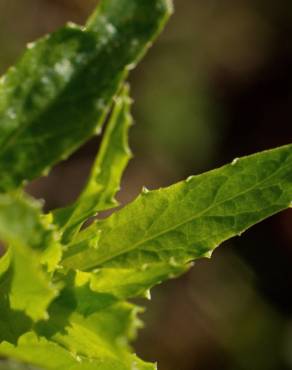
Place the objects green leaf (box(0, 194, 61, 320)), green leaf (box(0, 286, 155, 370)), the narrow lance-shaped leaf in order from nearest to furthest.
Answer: green leaf (box(0, 194, 61, 320)) → green leaf (box(0, 286, 155, 370)) → the narrow lance-shaped leaf

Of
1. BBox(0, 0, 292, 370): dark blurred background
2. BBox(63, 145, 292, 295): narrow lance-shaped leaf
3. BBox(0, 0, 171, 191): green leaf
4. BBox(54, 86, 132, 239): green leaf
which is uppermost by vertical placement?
BBox(0, 0, 171, 191): green leaf

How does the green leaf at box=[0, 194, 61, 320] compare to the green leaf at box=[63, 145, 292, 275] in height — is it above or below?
above

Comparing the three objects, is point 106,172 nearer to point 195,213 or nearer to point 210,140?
point 195,213

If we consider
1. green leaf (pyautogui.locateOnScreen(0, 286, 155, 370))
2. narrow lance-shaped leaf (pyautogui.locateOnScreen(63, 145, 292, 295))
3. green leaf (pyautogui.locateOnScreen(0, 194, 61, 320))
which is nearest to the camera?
green leaf (pyautogui.locateOnScreen(0, 194, 61, 320))

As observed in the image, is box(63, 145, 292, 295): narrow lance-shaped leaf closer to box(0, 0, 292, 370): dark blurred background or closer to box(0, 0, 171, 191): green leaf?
box(0, 0, 171, 191): green leaf

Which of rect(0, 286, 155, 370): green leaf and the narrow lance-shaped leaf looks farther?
the narrow lance-shaped leaf

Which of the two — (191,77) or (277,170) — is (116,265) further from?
(191,77)

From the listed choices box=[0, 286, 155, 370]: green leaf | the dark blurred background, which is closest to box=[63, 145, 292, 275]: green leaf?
box=[0, 286, 155, 370]: green leaf

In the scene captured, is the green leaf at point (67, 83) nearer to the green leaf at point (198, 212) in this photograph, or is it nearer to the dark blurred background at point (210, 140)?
the green leaf at point (198, 212)
